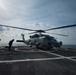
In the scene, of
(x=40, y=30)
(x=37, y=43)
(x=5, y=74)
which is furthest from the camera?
(x=37, y=43)

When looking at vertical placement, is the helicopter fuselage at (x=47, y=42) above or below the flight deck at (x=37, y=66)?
above

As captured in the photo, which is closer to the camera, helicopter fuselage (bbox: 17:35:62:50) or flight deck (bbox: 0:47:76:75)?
flight deck (bbox: 0:47:76:75)

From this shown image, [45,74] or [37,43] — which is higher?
[37,43]

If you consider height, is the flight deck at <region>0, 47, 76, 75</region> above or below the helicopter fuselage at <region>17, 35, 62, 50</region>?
below

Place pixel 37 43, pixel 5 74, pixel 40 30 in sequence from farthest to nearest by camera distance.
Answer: pixel 37 43 → pixel 40 30 → pixel 5 74

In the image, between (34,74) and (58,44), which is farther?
(58,44)

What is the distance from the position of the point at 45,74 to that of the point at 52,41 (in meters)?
22.0

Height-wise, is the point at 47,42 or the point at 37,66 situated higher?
the point at 47,42

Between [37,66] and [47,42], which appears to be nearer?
[37,66]

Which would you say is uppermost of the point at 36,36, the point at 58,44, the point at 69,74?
the point at 36,36

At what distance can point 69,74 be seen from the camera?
8.14 metres

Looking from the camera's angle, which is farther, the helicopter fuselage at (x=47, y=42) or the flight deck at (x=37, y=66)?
the helicopter fuselage at (x=47, y=42)

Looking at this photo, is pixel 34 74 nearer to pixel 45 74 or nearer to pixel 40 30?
pixel 45 74

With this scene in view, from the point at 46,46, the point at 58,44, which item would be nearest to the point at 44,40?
the point at 46,46
